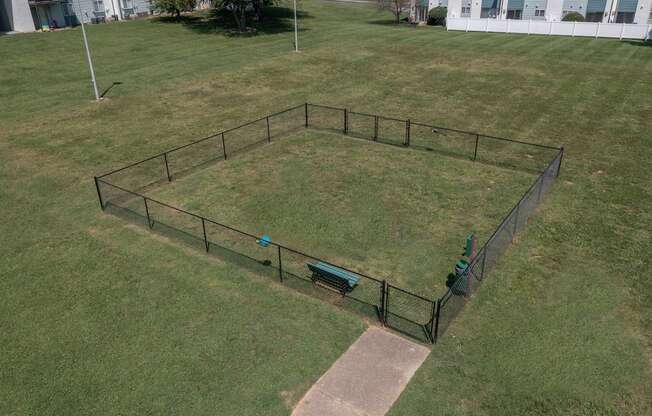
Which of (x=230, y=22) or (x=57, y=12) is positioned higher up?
(x=57, y=12)

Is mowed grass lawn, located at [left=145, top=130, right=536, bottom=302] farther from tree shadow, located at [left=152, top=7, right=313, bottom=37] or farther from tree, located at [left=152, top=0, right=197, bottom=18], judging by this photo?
tree, located at [left=152, top=0, right=197, bottom=18]

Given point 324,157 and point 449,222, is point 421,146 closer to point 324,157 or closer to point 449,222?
point 324,157

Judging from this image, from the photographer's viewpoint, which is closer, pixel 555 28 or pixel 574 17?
pixel 555 28

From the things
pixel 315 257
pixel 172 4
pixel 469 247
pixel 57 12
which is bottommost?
pixel 315 257

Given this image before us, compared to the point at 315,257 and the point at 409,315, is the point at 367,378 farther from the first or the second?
the point at 315,257

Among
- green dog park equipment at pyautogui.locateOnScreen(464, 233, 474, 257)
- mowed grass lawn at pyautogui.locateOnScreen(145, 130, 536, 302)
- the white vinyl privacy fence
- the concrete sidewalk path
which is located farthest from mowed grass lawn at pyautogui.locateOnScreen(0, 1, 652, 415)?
the white vinyl privacy fence

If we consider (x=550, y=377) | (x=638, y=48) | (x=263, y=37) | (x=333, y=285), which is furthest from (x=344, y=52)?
(x=550, y=377)

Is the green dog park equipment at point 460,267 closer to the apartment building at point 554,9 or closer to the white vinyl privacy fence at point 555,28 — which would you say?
the white vinyl privacy fence at point 555,28

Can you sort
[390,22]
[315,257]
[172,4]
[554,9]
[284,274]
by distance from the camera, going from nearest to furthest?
[284,274] < [315,257] < [172,4] < [554,9] < [390,22]

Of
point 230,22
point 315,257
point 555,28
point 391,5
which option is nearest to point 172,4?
point 230,22

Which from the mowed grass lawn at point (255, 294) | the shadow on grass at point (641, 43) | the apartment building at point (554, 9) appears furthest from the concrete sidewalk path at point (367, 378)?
the apartment building at point (554, 9)
